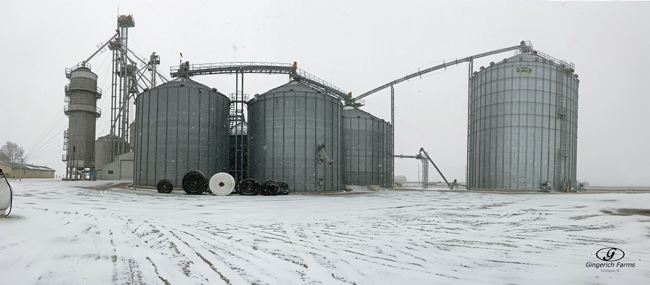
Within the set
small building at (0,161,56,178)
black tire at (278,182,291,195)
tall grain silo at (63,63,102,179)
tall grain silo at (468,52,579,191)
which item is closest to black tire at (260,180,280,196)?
black tire at (278,182,291,195)

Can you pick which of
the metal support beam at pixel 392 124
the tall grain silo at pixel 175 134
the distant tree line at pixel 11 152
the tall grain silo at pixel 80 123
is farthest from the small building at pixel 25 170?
the metal support beam at pixel 392 124

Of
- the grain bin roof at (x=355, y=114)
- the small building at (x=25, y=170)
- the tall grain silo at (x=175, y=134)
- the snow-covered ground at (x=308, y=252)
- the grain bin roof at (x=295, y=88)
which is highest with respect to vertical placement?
the grain bin roof at (x=295, y=88)

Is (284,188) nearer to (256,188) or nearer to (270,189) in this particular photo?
(270,189)

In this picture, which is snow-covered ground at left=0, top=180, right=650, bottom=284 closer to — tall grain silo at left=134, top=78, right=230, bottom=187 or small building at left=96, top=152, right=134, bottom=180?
tall grain silo at left=134, top=78, right=230, bottom=187

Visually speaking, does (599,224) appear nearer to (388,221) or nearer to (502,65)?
(388,221)

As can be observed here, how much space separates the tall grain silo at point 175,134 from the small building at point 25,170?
148 feet

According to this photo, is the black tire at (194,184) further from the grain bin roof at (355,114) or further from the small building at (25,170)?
the small building at (25,170)

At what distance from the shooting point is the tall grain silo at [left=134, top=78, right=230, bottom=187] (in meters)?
33.9

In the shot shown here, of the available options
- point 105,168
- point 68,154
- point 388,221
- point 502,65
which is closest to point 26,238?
point 388,221

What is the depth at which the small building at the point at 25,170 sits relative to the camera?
66062mm

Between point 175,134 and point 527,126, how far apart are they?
42332 millimetres

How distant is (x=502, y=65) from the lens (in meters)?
45.4

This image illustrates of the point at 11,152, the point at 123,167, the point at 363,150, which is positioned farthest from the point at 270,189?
the point at 11,152

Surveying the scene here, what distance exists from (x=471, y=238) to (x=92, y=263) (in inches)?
323
